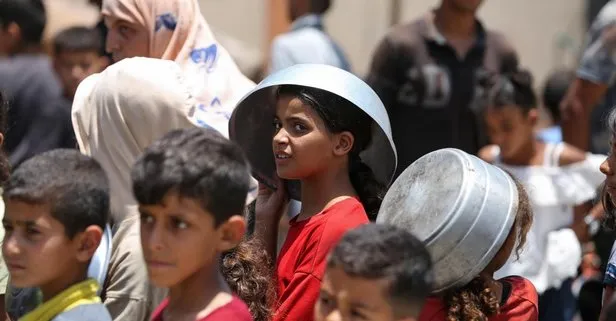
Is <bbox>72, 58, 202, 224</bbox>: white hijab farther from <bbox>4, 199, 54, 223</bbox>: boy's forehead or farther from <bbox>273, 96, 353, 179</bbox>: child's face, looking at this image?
<bbox>4, 199, 54, 223</bbox>: boy's forehead

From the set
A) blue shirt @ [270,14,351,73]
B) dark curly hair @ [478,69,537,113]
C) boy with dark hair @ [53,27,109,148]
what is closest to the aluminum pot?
dark curly hair @ [478,69,537,113]

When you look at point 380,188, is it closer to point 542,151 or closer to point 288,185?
point 288,185

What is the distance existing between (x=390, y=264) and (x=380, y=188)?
1.24 meters

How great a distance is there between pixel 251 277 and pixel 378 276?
996 millimetres

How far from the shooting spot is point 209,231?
3611mm

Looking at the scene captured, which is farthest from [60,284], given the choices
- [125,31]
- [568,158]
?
[568,158]

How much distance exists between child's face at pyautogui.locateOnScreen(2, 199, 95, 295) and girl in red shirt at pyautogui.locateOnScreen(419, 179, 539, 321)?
3.26 ft

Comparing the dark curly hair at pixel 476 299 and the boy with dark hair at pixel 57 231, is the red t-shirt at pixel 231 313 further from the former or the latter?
the dark curly hair at pixel 476 299

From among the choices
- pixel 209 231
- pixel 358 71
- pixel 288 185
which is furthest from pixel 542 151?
pixel 358 71

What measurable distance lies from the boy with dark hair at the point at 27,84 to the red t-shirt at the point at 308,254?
2786 millimetres

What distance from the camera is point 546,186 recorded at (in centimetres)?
650

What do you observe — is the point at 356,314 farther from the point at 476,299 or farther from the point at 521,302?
the point at 521,302

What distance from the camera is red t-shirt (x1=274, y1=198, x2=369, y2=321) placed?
13.6 ft

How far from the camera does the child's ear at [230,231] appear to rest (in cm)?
364
